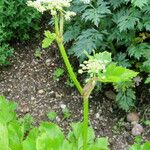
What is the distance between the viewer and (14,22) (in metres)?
4.30

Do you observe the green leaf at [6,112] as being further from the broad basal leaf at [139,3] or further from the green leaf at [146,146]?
the broad basal leaf at [139,3]

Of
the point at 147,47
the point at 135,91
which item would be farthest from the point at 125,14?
the point at 135,91

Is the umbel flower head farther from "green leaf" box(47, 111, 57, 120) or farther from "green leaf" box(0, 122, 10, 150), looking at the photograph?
"green leaf" box(47, 111, 57, 120)

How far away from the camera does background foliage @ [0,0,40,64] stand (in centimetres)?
415

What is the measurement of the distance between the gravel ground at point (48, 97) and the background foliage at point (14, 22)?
0.15 meters

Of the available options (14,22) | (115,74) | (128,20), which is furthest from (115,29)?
(115,74)

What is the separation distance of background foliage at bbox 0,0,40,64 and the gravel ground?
0.50 ft

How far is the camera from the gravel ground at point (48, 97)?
12.2 ft

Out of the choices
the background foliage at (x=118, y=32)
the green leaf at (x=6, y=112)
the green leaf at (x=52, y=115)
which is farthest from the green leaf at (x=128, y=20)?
the green leaf at (x=6, y=112)

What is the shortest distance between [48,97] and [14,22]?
2.96ft

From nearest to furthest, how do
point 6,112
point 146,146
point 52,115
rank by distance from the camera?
point 146,146, point 6,112, point 52,115

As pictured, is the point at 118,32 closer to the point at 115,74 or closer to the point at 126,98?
the point at 126,98

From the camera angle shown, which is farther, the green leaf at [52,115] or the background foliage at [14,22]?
the background foliage at [14,22]

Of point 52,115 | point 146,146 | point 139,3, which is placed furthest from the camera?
point 52,115
